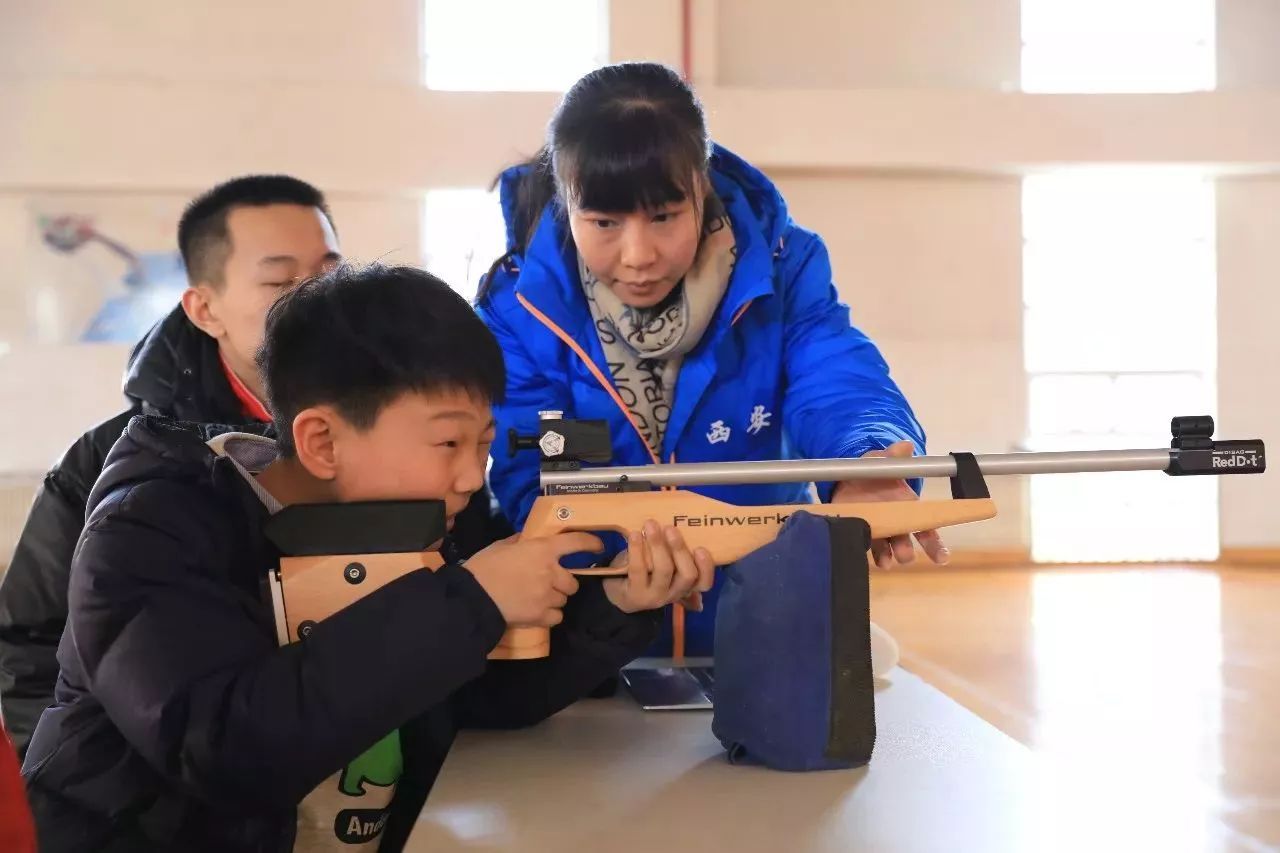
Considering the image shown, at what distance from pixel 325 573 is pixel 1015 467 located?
0.76 m

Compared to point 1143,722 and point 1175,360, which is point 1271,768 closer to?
point 1143,722

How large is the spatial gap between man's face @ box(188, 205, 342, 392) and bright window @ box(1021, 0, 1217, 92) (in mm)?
6563

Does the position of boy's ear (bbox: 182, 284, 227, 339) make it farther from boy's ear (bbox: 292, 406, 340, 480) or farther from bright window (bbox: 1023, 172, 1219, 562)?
bright window (bbox: 1023, 172, 1219, 562)

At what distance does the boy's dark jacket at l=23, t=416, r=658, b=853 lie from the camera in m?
1.03

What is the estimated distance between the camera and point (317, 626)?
109 centimetres

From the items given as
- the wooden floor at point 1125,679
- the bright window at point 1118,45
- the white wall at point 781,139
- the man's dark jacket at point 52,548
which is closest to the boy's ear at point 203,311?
the man's dark jacket at point 52,548

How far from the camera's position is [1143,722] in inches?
139

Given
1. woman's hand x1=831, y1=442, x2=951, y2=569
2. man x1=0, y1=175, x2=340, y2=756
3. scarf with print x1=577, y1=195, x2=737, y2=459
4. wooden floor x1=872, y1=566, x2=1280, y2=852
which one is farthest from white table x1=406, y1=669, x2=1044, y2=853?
man x1=0, y1=175, x2=340, y2=756

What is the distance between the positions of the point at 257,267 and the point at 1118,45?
7.17m

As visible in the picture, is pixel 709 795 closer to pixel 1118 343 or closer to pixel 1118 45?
pixel 1118 343

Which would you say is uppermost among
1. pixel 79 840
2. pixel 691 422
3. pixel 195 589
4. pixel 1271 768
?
pixel 691 422

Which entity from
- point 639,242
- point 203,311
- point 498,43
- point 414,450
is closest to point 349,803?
point 414,450

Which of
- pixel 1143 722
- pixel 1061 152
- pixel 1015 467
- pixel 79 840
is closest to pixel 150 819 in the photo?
pixel 79 840

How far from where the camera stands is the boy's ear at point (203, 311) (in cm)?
191
